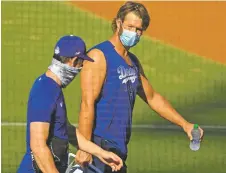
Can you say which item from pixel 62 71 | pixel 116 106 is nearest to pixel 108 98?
pixel 116 106

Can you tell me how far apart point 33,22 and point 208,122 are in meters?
4.63

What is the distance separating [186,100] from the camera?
48.2ft

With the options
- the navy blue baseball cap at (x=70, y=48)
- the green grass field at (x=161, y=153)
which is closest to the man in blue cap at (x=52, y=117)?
the navy blue baseball cap at (x=70, y=48)

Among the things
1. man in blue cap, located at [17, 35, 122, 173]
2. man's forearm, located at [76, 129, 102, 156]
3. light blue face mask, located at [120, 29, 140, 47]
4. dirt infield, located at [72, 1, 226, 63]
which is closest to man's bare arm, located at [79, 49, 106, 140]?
light blue face mask, located at [120, 29, 140, 47]

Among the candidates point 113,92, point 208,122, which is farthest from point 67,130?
point 208,122

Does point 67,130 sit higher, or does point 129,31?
point 129,31

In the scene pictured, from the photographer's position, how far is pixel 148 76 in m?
15.6

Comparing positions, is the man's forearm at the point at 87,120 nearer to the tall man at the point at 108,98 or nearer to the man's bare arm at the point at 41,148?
the tall man at the point at 108,98

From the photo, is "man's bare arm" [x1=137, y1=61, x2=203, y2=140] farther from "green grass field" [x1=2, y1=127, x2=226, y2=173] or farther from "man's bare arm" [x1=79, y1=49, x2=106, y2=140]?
"green grass field" [x1=2, y1=127, x2=226, y2=173]

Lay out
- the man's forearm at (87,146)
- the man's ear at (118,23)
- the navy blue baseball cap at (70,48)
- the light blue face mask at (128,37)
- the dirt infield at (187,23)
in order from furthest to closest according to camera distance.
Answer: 1. the dirt infield at (187,23)
2. the man's ear at (118,23)
3. the light blue face mask at (128,37)
4. the man's forearm at (87,146)
5. the navy blue baseball cap at (70,48)

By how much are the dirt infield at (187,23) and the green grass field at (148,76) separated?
0.28 metres

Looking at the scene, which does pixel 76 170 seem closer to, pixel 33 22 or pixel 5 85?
pixel 5 85

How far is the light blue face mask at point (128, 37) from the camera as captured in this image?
25.5ft

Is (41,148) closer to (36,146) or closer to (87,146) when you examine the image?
(36,146)
